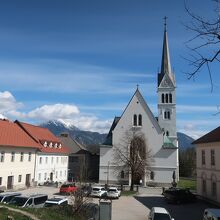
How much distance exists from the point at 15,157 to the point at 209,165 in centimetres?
2523

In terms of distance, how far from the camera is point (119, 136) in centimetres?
6894

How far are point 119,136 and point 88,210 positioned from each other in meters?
46.6

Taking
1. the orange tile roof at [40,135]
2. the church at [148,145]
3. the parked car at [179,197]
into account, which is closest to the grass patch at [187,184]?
the church at [148,145]

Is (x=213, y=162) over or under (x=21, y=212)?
over

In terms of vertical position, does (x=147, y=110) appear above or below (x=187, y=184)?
above

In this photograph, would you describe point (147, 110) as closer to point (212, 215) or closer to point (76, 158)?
point (76, 158)

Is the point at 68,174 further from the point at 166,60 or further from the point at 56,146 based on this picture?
the point at 166,60

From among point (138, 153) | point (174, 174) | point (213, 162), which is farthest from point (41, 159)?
point (213, 162)

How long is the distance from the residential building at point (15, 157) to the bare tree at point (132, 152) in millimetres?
17726

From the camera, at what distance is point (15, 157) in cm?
4691

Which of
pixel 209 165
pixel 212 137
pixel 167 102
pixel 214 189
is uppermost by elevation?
pixel 167 102

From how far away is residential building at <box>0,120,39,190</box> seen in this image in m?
44.1

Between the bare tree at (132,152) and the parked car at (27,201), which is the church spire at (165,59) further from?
the parked car at (27,201)

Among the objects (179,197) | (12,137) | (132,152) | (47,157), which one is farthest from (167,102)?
(12,137)
